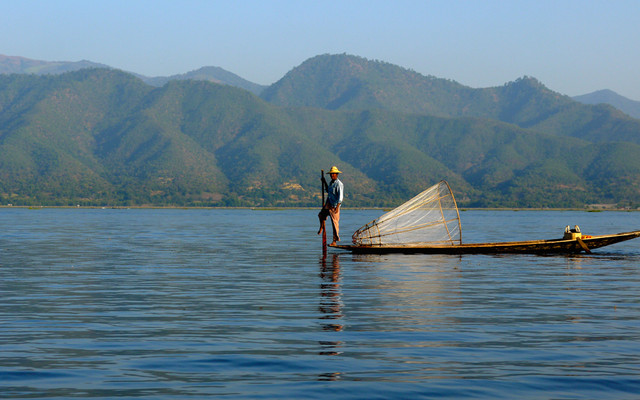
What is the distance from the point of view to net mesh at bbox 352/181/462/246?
46.4 meters

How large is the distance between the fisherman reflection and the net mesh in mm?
8722

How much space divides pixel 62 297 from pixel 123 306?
318 centimetres

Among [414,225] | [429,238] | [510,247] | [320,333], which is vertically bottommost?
[320,333]

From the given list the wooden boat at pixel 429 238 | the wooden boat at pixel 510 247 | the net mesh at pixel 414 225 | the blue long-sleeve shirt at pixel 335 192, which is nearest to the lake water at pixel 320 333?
the blue long-sleeve shirt at pixel 335 192

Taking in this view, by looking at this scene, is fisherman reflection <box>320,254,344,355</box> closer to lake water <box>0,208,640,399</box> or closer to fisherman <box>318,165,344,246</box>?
lake water <box>0,208,640,399</box>

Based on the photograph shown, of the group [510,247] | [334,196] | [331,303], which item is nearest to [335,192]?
[334,196]

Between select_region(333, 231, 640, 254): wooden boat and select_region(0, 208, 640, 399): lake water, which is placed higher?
select_region(333, 231, 640, 254): wooden boat

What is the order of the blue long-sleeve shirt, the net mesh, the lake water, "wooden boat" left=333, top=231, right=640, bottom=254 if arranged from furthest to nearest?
1. the net mesh
2. "wooden boat" left=333, top=231, right=640, bottom=254
3. the blue long-sleeve shirt
4. the lake water

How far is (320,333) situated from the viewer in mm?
18531

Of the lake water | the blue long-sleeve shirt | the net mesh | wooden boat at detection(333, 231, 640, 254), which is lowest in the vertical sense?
the lake water

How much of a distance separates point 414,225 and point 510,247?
5.36m

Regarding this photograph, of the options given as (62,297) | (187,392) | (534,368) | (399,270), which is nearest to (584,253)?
(399,270)

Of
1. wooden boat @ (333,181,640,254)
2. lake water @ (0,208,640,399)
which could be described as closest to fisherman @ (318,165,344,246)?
wooden boat @ (333,181,640,254)

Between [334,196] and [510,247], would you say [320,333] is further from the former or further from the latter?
[510,247]
